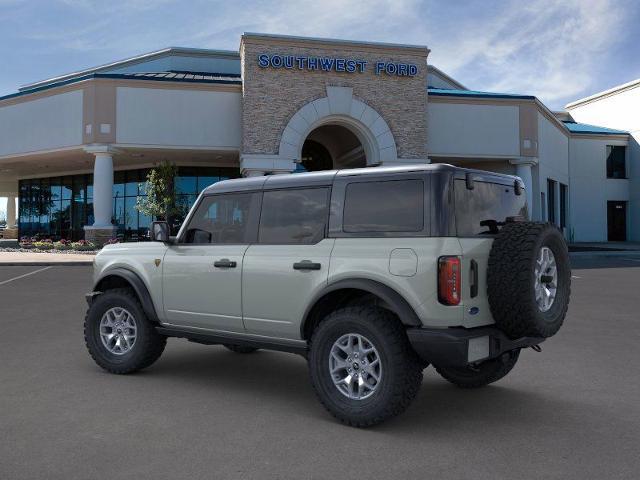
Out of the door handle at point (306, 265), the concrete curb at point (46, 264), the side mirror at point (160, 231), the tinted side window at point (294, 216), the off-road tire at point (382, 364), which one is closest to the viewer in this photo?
the off-road tire at point (382, 364)

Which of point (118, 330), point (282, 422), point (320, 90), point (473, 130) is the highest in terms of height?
point (320, 90)

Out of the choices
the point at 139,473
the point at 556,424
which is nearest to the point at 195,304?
the point at 139,473

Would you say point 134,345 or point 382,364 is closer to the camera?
point 382,364

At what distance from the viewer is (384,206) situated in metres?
4.70

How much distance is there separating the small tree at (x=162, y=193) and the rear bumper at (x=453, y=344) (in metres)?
28.5

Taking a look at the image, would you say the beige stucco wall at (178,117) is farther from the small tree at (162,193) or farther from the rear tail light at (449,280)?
the rear tail light at (449,280)

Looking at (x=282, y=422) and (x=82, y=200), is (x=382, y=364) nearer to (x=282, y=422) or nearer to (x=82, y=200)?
(x=282, y=422)

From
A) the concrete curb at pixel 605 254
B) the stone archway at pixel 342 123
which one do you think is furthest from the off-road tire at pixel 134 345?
the concrete curb at pixel 605 254

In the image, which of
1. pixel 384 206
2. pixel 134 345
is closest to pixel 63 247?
pixel 134 345

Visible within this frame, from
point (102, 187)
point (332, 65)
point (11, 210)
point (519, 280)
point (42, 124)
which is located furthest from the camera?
point (11, 210)

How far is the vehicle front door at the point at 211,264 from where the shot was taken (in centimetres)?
543

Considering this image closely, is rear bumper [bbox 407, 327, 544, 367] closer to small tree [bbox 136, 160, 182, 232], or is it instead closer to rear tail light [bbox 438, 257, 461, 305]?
rear tail light [bbox 438, 257, 461, 305]

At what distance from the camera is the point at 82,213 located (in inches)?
1553

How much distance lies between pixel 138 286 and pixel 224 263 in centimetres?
122
